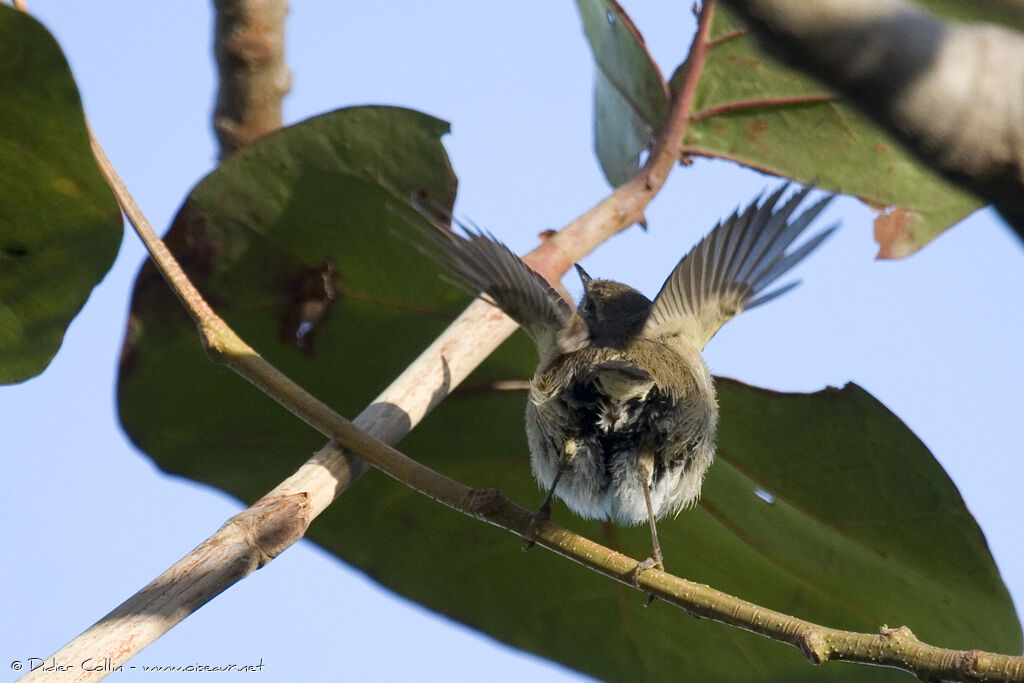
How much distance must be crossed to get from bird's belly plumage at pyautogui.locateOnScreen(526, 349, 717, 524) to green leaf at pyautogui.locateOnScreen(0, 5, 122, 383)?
1056mm

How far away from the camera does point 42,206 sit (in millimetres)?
2379

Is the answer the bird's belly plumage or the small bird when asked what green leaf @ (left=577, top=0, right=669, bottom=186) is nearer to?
the small bird

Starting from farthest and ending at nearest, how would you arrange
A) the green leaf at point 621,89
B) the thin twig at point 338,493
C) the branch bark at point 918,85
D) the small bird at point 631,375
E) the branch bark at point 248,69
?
the green leaf at point 621,89 → the branch bark at point 248,69 → the small bird at point 631,375 → the thin twig at point 338,493 → the branch bark at point 918,85

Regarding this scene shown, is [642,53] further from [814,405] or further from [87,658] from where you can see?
[87,658]

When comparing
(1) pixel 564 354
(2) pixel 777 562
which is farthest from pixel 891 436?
(1) pixel 564 354

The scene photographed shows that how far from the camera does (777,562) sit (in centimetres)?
278

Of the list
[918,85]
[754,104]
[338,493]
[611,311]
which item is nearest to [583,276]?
[611,311]

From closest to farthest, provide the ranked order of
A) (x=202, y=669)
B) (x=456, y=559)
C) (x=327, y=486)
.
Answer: (x=327, y=486) < (x=202, y=669) < (x=456, y=559)

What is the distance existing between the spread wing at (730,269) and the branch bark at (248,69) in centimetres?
132

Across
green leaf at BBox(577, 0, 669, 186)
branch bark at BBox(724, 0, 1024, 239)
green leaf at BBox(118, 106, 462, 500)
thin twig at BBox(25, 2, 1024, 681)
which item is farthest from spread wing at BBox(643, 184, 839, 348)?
branch bark at BBox(724, 0, 1024, 239)

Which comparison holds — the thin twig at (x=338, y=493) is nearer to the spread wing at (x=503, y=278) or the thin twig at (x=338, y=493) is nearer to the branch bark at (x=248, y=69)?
the spread wing at (x=503, y=278)

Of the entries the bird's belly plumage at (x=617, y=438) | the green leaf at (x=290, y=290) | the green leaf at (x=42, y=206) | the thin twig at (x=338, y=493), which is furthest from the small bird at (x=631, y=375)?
the green leaf at (x=42, y=206)

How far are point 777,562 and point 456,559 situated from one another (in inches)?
33.2

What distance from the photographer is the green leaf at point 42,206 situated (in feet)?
7.02
